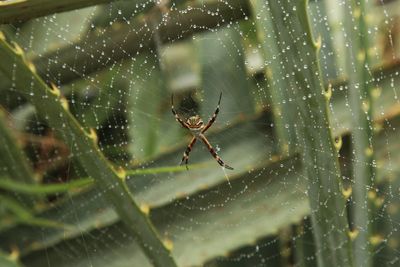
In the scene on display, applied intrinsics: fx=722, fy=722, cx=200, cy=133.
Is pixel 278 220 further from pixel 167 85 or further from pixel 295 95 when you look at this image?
pixel 167 85

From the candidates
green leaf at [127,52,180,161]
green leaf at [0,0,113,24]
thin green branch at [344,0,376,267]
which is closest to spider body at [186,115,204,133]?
green leaf at [127,52,180,161]

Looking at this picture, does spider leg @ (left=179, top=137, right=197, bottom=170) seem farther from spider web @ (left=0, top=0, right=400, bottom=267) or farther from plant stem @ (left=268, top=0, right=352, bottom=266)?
plant stem @ (left=268, top=0, right=352, bottom=266)

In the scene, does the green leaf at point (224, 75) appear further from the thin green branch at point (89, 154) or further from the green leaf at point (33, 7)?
the green leaf at point (33, 7)

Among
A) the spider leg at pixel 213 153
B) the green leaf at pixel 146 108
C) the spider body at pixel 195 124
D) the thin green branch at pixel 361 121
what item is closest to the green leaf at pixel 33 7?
the thin green branch at pixel 361 121

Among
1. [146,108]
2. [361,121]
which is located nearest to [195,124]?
[146,108]

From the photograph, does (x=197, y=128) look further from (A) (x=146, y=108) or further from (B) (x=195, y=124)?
(A) (x=146, y=108)

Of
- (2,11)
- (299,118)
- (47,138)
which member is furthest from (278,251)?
(47,138)
